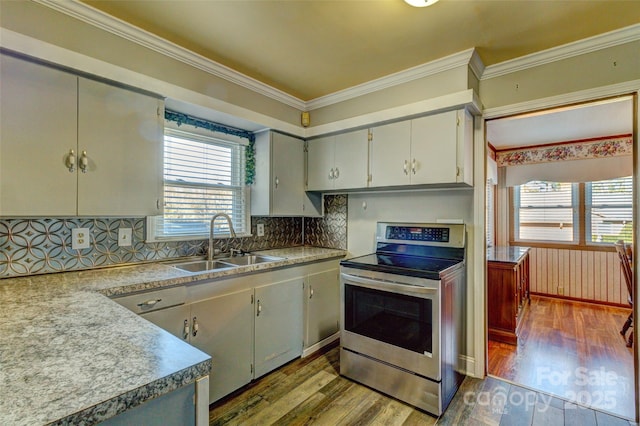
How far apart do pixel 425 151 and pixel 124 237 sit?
225cm

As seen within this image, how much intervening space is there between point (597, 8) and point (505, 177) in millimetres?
3726

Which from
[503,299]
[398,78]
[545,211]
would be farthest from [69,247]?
[545,211]

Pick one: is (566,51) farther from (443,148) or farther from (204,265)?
(204,265)

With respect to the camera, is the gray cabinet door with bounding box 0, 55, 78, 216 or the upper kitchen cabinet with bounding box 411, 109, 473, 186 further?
the upper kitchen cabinet with bounding box 411, 109, 473, 186

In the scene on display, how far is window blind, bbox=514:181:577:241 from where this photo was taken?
185 inches

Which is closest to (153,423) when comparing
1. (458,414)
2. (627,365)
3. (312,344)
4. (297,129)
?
(458,414)

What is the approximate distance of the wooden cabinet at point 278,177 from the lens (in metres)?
2.85

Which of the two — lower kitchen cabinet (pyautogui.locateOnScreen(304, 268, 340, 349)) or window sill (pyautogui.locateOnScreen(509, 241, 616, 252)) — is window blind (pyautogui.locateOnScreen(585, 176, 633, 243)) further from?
lower kitchen cabinet (pyautogui.locateOnScreen(304, 268, 340, 349))

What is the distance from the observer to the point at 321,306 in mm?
2881

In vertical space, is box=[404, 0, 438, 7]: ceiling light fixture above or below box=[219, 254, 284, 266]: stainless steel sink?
above

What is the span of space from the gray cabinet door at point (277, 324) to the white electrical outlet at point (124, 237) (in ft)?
A: 3.11

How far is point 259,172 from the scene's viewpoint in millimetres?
2908

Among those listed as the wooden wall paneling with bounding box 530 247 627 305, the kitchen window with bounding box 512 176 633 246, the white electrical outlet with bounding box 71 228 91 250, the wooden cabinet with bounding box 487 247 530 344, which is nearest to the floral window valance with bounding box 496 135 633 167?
the kitchen window with bounding box 512 176 633 246

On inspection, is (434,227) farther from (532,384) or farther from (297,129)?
(297,129)
